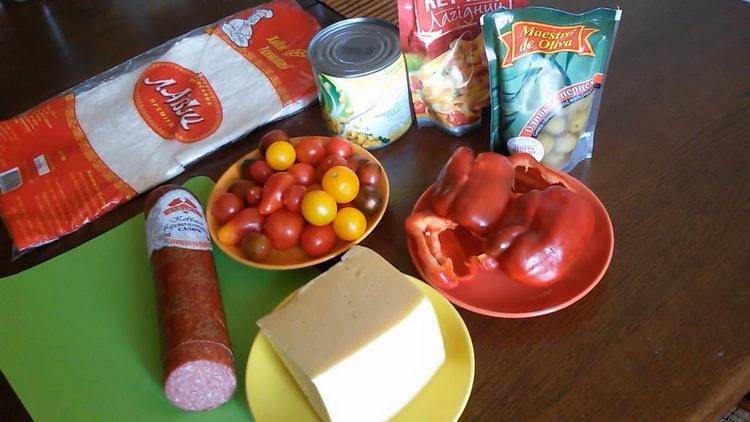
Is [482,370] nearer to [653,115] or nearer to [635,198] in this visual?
[635,198]

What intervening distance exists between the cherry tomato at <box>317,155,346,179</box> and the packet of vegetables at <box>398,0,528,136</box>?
6.1 inches

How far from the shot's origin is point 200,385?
0.66 meters

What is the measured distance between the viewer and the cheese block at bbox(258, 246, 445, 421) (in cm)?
61

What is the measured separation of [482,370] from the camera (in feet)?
2.24

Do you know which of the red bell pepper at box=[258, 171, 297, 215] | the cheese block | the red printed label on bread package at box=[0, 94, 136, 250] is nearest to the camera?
the cheese block

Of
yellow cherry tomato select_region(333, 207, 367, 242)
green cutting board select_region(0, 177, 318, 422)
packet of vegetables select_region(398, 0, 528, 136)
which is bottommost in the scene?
green cutting board select_region(0, 177, 318, 422)

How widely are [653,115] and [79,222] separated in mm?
833

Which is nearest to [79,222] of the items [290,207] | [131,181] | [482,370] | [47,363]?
[131,181]

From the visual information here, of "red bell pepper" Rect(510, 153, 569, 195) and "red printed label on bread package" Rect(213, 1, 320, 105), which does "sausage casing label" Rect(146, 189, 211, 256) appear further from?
"red bell pepper" Rect(510, 153, 569, 195)

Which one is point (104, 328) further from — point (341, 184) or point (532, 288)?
point (532, 288)

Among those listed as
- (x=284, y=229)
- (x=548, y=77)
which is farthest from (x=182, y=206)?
(x=548, y=77)

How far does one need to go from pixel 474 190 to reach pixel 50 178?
2.11 ft

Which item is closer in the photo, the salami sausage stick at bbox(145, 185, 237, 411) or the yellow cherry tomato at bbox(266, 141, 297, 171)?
the salami sausage stick at bbox(145, 185, 237, 411)

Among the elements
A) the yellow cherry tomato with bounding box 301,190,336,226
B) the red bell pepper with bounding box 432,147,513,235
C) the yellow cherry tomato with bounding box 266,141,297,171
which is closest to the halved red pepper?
the red bell pepper with bounding box 432,147,513,235
